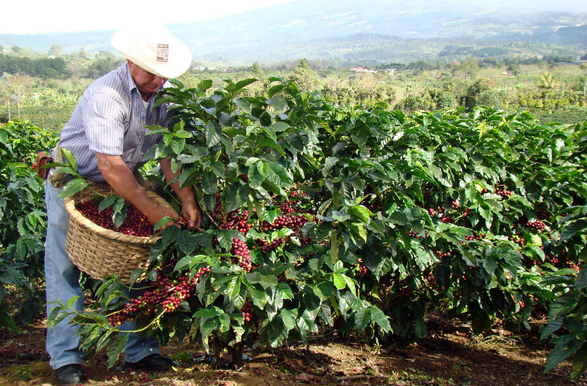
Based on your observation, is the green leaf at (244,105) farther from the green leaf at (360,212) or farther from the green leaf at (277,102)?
the green leaf at (360,212)

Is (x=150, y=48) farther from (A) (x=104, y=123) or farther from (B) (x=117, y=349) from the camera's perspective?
(B) (x=117, y=349)

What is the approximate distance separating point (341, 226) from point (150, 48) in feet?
4.22

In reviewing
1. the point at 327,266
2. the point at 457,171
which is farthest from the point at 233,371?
the point at 457,171

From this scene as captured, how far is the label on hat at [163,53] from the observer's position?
7.26 feet

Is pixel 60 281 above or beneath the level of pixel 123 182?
beneath

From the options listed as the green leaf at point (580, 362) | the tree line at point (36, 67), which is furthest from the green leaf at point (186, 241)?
the tree line at point (36, 67)

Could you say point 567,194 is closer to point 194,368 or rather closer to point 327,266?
point 327,266

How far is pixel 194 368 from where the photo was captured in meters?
2.71

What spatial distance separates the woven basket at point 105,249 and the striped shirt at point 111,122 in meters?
0.33

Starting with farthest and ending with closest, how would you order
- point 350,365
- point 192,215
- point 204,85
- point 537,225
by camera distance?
point 537,225 → point 350,365 → point 204,85 → point 192,215

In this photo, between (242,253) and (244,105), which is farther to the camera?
(244,105)

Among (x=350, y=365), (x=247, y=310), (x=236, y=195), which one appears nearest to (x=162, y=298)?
(x=247, y=310)

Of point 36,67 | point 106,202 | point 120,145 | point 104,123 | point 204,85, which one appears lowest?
point 106,202

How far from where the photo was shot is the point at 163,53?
7.30 feet
